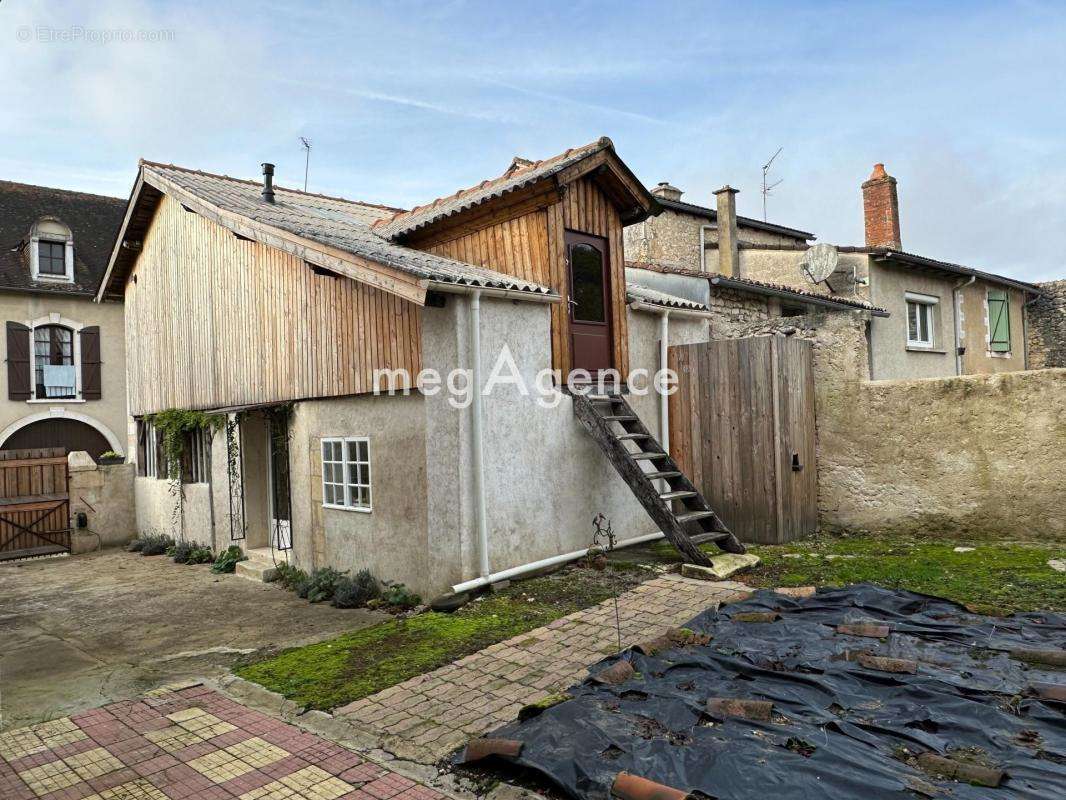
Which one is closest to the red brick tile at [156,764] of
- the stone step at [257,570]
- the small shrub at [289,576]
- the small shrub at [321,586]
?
the small shrub at [321,586]

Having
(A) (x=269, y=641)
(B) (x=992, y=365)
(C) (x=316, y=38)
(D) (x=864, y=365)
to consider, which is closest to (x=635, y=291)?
(D) (x=864, y=365)

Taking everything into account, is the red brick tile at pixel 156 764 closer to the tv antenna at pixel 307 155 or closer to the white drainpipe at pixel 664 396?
the white drainpipe at pixel 664 396

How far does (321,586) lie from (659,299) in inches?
254

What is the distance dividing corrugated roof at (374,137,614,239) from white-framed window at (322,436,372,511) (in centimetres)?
329

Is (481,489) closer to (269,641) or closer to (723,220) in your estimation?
(269,641)

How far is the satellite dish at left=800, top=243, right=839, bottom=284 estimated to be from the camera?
1402cm

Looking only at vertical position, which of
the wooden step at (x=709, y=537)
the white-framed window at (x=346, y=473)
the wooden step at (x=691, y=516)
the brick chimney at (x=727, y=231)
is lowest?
the wooden step at (x=709, y=537)

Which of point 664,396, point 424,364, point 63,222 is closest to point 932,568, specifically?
point 664,396

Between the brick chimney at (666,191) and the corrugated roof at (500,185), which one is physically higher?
the brick chimney at (666,191)

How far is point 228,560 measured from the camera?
35.8ft

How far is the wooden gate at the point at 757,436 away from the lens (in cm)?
874

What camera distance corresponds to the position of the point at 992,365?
17938mm

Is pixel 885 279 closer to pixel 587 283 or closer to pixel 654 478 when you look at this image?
pixel 587 283

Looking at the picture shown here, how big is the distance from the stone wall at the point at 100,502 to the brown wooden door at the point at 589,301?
1185cm
